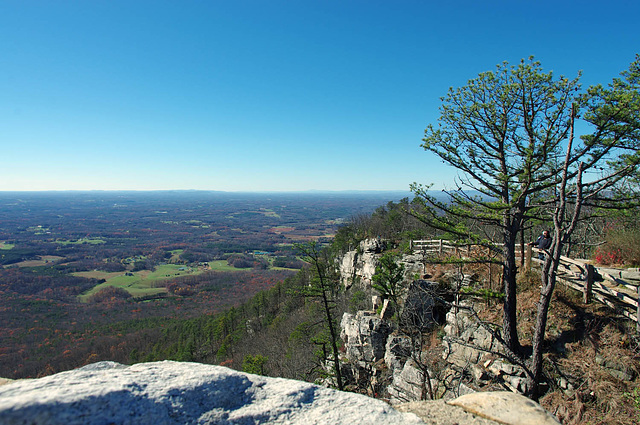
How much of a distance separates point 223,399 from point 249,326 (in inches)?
2420

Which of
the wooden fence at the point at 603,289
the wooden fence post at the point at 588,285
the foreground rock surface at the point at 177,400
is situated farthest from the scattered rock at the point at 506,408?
the wooden fence post at the point at 588,285

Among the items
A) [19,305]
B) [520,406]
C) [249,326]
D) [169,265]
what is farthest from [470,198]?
[169,265]

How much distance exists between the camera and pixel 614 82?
8891 millimetres

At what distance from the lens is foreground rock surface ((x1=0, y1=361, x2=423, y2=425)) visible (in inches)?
64.3

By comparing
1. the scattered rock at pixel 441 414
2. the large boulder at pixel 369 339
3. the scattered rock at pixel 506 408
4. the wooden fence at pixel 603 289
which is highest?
the scattered rock at pixel 506 408

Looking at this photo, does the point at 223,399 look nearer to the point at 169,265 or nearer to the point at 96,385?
the point at 96,385

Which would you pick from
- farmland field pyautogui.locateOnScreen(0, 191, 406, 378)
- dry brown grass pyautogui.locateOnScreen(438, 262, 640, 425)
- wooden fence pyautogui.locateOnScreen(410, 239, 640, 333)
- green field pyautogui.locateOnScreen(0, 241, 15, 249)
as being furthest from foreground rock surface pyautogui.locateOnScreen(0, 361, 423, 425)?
green field pyautogui.locateOnScreen(0, 241, 15, 249)

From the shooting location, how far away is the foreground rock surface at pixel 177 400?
163 centimetres

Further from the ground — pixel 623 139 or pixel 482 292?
pixel 623 139

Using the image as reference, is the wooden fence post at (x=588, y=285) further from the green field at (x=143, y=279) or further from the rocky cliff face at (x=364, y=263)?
the green field at (x=143, y=279)

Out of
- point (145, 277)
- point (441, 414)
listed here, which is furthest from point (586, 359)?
point (145, 277)

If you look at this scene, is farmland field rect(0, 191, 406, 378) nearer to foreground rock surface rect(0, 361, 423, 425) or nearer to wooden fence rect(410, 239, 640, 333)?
wooden fence rect(410, 239, 640, 333)

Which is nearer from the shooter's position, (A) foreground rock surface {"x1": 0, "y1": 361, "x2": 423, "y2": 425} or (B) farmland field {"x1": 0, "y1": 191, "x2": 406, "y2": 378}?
(A) foreground rock surface {"x1": 0, "y1": 361, "x2": 423, "y2": 425}

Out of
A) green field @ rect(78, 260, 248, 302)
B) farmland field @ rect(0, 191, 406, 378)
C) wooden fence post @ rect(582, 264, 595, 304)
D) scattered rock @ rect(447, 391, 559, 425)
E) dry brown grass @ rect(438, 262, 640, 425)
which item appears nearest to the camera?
scattered rock @ rect(447, 391, 559, 425)
